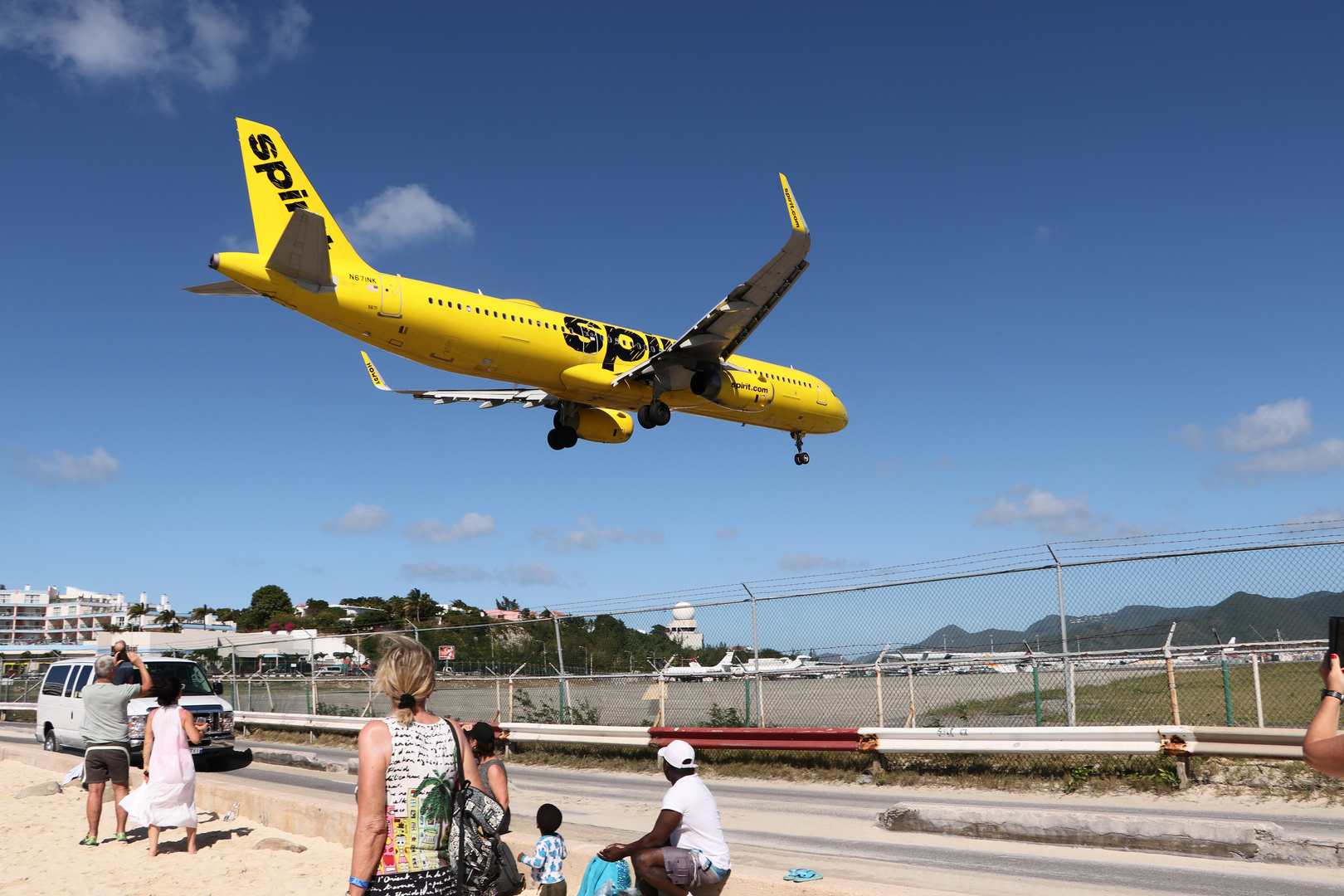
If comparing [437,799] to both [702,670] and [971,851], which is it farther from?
[702,670]

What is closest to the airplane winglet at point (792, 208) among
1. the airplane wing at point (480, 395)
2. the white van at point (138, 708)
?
the airplane wing at point (480, 395)

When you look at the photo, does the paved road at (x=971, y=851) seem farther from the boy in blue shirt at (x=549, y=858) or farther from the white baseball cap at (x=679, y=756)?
the boy in blue shirt at (x=549, y=858)

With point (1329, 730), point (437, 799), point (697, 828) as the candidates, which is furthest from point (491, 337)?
point (1329, 730)

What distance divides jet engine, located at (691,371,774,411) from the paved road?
440 inches

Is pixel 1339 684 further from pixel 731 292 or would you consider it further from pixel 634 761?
pixel 731 292

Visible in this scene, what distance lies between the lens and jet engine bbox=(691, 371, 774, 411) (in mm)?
23266

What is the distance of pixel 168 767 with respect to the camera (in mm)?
8789

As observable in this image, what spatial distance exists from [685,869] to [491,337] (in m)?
15.5

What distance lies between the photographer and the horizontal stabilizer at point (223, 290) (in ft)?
57.1

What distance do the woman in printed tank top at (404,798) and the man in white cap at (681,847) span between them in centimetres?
201

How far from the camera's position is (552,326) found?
2102cm

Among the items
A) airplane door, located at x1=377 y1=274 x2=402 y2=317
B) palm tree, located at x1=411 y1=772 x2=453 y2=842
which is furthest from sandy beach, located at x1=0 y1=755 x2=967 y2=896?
airplane door, located at x1=377 y1=274 x2=402 y2=317

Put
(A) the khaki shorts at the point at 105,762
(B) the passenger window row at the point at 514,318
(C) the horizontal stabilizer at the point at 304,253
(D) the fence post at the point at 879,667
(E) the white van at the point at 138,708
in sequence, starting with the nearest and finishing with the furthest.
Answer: (A) the khaki shorts at the point at 105,762 → (D) the fence post at the point at 879,667 → (E) the white van at the point at 138,708 → (C) the horizontal stabilizer at the point at 304,253 → (B) the passenger window row at the point at 514,318

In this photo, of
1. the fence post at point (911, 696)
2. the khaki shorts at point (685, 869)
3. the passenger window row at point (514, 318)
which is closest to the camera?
the khaki shorts at point (685, 869)
